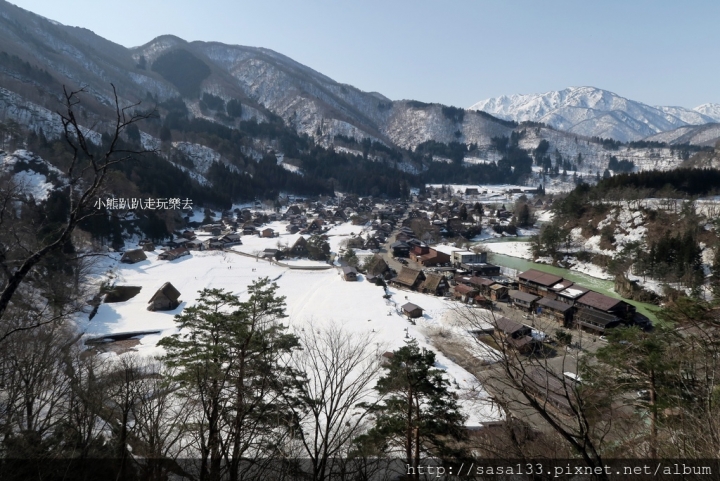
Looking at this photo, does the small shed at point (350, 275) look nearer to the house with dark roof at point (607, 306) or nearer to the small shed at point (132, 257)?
the house with dark roof at point (607, 306)

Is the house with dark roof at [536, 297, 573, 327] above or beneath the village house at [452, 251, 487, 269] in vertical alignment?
beneath

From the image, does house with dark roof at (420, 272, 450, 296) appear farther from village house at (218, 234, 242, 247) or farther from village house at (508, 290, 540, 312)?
village house at (218, 234, 242, 247)

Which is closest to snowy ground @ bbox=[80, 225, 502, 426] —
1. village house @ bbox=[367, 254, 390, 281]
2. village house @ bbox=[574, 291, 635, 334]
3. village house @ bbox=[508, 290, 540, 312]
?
village house @ bbox=[367, 254, 390, 281]

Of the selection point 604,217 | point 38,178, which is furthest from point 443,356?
point 38,178

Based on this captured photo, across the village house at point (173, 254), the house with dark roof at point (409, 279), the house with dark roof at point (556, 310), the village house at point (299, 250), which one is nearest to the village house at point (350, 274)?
the house with dark roof at point (409, 279)

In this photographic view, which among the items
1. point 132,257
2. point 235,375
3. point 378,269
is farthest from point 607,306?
point 132,257

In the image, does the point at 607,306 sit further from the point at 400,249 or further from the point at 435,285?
the point at 400,249

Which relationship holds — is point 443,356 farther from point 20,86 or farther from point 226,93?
point 226,93
